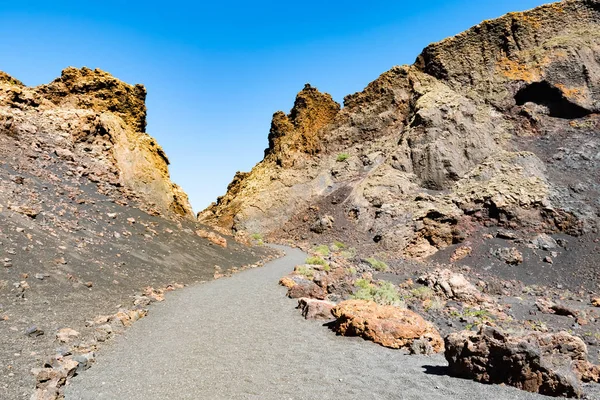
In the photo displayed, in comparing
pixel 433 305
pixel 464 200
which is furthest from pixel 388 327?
pixel 464 200

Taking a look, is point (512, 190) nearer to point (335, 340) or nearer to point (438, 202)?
point (438, 202)

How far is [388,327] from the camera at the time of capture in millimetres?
8891

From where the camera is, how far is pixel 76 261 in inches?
486

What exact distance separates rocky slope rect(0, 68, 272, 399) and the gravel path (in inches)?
26.2

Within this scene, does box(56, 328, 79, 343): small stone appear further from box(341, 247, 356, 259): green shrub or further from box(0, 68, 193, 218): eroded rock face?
box(341, 247, 356, 259): green shrub

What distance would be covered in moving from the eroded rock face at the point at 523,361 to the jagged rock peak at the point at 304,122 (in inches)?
1761

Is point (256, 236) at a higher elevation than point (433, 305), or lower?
higher

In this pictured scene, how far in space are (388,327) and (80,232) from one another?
1311cm

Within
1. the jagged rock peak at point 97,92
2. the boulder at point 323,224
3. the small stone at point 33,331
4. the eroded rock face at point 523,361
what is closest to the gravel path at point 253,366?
the eroded rock face at point 523,361

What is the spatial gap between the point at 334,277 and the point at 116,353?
37.6 feet

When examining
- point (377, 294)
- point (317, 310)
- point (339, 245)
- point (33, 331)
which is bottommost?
point (33, 331)

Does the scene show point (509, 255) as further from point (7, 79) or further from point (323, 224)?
point (7, 79)

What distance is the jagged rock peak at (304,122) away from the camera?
5166cm

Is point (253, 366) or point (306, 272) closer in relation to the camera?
point (253, 366)
